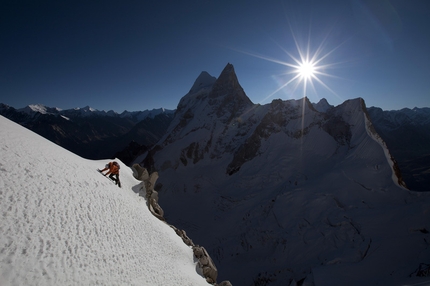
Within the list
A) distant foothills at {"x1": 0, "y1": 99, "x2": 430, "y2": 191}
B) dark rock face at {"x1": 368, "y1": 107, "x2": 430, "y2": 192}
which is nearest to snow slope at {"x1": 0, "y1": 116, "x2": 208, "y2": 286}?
distant foothills at {"x1": 0, "y1": 99, "x2": 430, "y2": 191}

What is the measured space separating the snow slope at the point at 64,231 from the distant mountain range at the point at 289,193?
1812cm

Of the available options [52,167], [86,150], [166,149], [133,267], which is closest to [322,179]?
[133,267]

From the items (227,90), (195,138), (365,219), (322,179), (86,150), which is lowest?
(86,150)

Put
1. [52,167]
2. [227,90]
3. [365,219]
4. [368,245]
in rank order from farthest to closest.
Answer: [227,90] → [365,219] → [368,245] → [52,167]

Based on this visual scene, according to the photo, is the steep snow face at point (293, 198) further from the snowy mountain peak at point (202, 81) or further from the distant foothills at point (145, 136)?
the distant foothills at point (145, 136)

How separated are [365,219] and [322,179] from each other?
814cm

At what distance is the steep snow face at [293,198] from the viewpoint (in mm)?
20344

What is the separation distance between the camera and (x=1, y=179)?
568 centimetres

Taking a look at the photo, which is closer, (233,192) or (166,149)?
(233,192)

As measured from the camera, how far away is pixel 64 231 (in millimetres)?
5863

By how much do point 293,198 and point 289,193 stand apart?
3.56ft

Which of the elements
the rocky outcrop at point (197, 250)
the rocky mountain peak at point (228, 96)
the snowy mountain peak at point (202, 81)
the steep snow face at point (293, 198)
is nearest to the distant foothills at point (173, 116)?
the snowy mountain peak at point (202, 81)

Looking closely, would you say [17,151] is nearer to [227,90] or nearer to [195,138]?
[195,138]

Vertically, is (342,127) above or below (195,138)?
above
